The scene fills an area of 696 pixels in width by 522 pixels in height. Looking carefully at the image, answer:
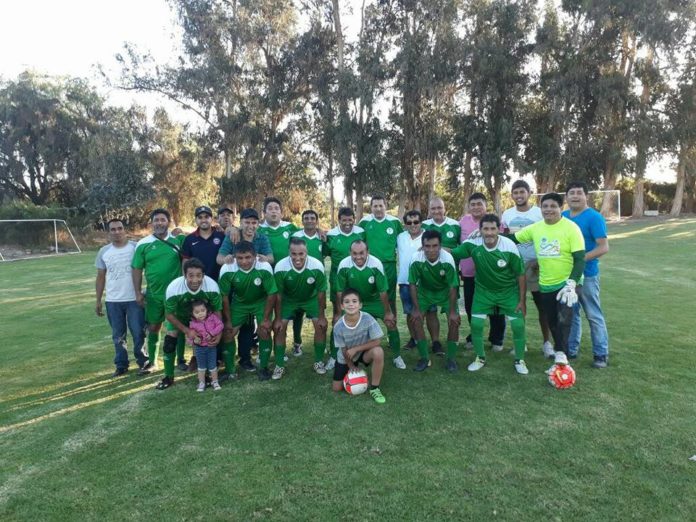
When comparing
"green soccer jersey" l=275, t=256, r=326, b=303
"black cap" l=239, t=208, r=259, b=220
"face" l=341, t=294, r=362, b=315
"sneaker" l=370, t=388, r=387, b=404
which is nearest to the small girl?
"green soccer jersey" l=275, t=256, r=326, b=303

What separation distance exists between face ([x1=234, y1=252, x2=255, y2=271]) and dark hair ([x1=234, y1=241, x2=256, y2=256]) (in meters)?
0.02

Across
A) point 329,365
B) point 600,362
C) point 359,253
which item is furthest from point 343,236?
point 600,362

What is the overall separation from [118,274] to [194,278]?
1127 mm

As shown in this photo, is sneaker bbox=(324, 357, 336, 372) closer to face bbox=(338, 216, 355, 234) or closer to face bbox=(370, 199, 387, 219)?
face bbox=(338, 216, 355, 234)

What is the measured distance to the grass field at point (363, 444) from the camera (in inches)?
107

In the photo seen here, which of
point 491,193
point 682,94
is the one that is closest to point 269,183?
point 491,193

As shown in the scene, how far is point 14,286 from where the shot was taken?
12867mm

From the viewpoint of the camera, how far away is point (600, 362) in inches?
186

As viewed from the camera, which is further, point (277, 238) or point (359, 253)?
point (277, 238)

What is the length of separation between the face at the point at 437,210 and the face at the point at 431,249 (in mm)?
849

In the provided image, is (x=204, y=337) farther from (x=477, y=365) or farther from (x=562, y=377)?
(x=562, y=377)

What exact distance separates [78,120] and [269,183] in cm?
1406

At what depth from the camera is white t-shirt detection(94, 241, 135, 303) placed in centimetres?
496

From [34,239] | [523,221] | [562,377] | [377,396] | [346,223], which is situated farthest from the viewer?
[34,239]
